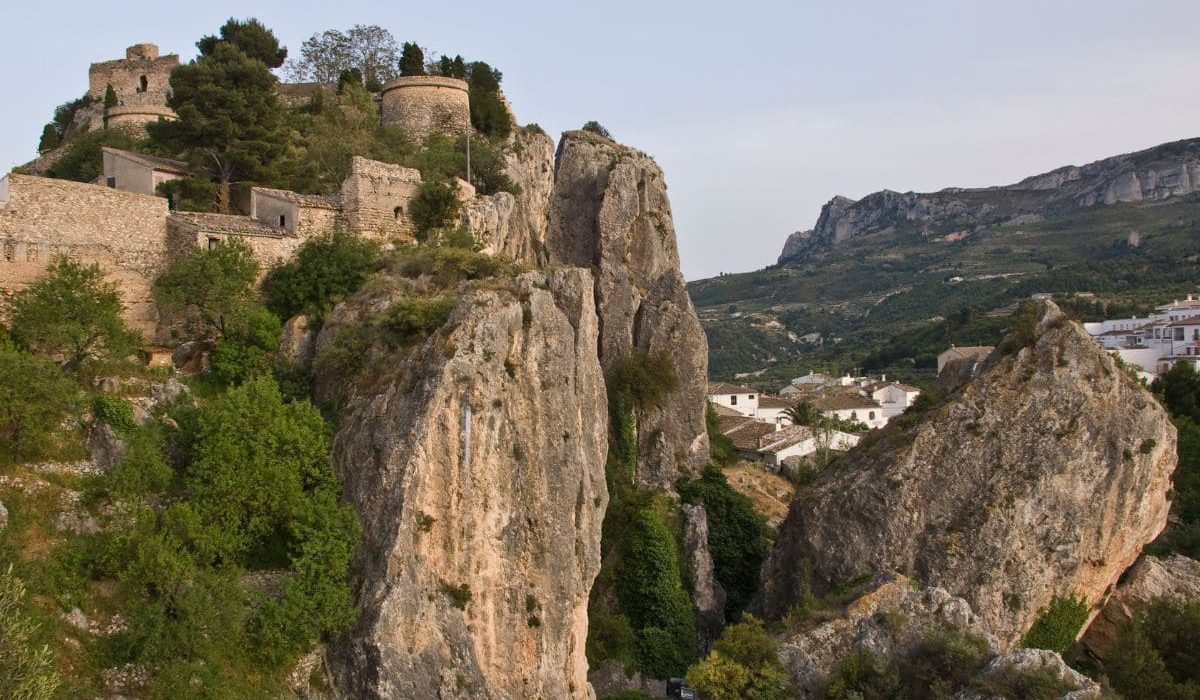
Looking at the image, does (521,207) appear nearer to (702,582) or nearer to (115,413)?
(702,582)

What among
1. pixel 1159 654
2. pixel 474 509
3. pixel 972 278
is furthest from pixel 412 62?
pixel 972 278

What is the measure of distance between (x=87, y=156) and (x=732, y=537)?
2819 cm

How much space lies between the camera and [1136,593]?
2988cm

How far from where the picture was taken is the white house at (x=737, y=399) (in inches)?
2394

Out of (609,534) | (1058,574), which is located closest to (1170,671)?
(1058,574)

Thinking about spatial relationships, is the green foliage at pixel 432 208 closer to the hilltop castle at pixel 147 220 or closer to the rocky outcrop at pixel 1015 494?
the hilltop castle at pixel 147 220

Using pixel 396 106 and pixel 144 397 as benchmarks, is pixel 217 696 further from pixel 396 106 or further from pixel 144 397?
pixel 396 106

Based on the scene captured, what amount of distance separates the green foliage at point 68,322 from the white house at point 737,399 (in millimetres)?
41275

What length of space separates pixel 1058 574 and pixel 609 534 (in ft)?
46.7

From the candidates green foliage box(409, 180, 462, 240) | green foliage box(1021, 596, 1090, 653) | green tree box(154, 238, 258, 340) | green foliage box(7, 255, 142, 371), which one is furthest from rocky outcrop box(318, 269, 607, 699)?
green foliage box(1021, 596, 1090, 653)

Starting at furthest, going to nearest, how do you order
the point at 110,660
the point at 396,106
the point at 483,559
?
1. the point at 396,106
2. the point at 483,559
3. the point at 110,660

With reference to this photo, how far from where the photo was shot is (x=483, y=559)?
2284 centimetres

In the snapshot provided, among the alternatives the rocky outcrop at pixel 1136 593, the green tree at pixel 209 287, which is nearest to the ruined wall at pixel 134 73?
the green tree at pixel 209 287

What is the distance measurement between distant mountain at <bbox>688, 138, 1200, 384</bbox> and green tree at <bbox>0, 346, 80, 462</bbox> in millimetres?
76015
